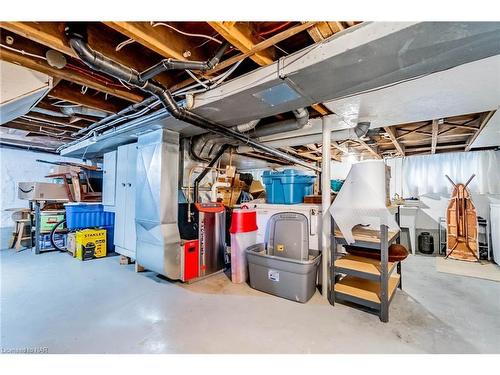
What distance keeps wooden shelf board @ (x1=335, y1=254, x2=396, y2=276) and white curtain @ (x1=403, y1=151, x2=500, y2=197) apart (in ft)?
13.1

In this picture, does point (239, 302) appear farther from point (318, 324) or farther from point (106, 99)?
point (106, 99)

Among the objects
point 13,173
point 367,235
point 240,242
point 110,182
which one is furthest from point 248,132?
point 13,173

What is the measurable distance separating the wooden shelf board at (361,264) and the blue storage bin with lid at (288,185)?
964 mm

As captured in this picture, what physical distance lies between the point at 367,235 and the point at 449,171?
4.32m

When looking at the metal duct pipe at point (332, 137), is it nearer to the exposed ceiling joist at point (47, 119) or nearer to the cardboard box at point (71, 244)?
the exposed ceiling joist at point (47, 119)

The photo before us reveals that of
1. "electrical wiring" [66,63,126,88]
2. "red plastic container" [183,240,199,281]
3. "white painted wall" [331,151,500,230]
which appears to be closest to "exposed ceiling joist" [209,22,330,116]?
"electrical wiring" [66,63,126,88]

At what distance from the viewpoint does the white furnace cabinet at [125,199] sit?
3.67 meters

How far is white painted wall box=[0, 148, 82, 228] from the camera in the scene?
5.94 metres

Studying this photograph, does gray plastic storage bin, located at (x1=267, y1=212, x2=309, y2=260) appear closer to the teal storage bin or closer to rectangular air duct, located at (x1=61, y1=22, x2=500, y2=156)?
the teal storage bin

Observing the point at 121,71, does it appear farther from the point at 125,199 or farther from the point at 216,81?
the point at 125,199

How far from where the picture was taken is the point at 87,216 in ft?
14.6

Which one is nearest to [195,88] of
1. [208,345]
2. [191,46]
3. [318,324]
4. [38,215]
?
[191,46]

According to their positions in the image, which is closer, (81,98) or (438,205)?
(81,98)

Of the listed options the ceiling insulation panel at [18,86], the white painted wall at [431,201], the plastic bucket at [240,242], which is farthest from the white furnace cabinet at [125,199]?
the white painted wall at [431,201]
